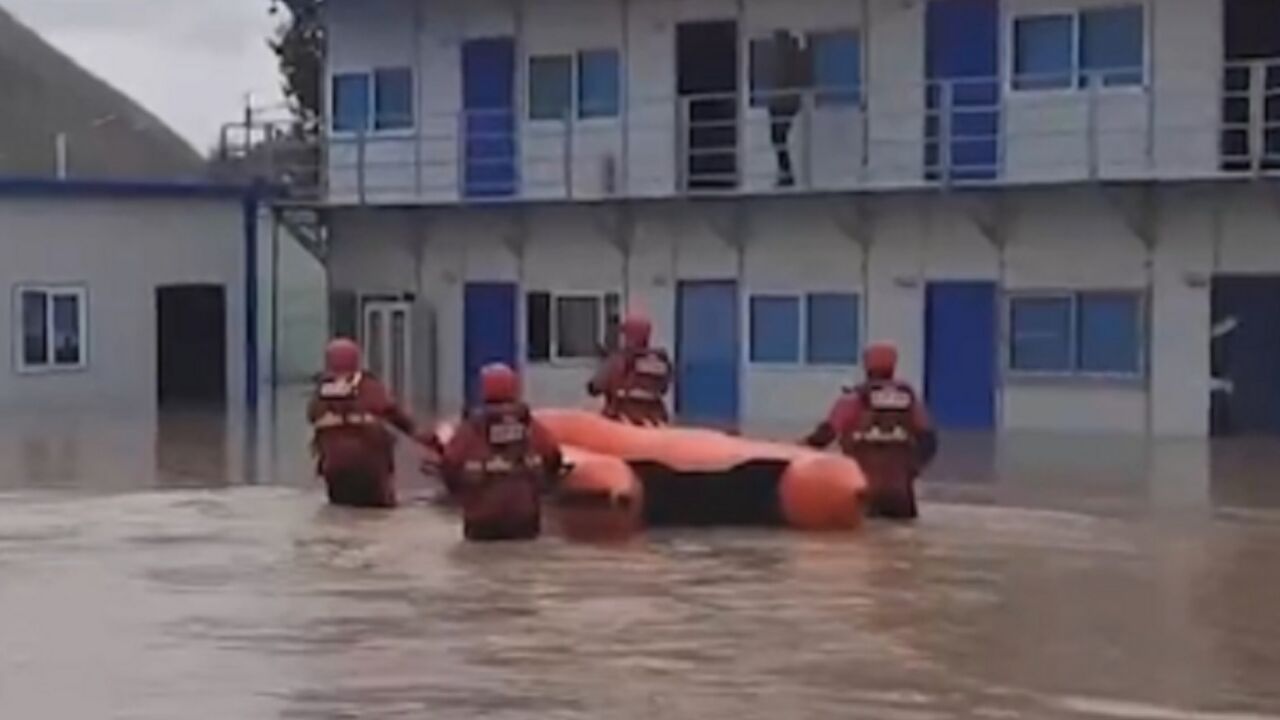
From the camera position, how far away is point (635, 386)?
78.6ft

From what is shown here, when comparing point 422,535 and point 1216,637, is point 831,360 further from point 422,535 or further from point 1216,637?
point 1216,637

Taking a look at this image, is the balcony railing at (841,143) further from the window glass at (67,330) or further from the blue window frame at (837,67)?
the window glass at (67,330)

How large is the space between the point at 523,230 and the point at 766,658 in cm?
2611

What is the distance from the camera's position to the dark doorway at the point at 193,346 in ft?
143

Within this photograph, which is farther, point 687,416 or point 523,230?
point 523,230

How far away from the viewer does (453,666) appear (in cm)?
1380

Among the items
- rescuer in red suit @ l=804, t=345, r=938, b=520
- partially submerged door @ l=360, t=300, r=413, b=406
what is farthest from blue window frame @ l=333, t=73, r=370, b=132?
rescuer in red suit @ l=804, t=345, r=938, b=520

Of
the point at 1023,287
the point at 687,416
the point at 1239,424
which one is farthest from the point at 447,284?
the point at 1239,424

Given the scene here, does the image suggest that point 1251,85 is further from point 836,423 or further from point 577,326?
point 836,423

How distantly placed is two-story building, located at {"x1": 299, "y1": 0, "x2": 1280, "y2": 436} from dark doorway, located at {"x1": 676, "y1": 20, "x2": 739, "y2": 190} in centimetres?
5

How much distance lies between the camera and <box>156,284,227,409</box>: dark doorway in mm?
43500

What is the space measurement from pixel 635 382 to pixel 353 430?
286 cm

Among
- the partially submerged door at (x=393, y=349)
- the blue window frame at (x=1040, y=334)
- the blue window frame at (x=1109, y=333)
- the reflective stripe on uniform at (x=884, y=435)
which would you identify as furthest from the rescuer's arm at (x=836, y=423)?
the partially submerged door at (x=393, y=349)

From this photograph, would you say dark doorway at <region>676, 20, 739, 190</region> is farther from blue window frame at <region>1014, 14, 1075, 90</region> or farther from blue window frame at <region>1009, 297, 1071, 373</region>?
blue window frame at <region>1009, 297, 1071, 373</region>
